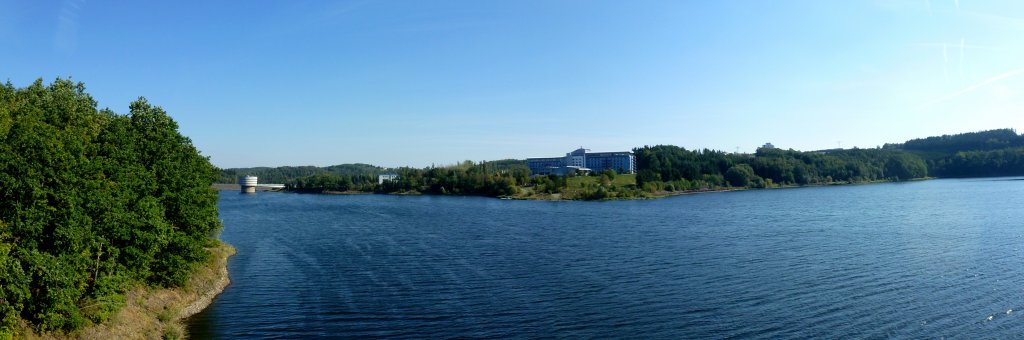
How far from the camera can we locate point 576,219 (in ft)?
293

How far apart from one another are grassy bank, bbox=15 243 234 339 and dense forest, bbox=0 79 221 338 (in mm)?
577

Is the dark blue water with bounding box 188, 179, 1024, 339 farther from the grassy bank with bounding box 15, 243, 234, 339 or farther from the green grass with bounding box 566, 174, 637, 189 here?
the green grass with bounding box 566, 174, 637, 189

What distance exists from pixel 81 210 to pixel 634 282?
99.7 ft

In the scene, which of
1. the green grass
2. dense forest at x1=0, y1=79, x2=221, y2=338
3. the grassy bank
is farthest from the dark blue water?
the green grass

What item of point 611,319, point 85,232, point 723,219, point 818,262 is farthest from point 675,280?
point 723,219

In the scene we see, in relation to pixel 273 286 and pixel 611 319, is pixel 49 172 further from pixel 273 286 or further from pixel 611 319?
pixel 611 319

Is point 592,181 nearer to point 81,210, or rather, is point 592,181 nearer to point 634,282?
point 634,282

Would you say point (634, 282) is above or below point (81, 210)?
below

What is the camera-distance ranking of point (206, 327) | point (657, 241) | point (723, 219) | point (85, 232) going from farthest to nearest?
1. point (723, 219)
2. point (657, 241)
3. point (206, 327)
4. point (85, 232)

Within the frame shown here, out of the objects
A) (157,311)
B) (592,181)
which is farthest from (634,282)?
(592,181)

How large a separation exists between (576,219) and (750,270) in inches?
1830

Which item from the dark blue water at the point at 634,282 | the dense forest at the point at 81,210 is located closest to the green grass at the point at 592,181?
the dark blue water at the point at 634,282

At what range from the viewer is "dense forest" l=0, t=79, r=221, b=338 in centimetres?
2086

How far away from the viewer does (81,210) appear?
23.8 m
